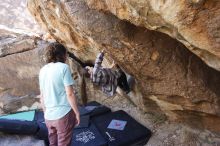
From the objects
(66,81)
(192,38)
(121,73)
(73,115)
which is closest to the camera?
(192,38)

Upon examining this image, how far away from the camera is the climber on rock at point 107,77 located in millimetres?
4328

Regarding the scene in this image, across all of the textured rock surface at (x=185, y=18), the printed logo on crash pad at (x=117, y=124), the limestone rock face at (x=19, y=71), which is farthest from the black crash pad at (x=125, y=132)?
the textured rock surface at (x=185, y=18)

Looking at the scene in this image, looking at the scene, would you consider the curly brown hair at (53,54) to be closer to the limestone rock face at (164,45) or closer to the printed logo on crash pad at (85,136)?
the limestone rock face at (164,45)

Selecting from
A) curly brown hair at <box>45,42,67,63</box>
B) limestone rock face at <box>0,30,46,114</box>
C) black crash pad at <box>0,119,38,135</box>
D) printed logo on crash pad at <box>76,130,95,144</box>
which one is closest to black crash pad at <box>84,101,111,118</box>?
printed logo on crash pad at <box>76,130,95,144</box>

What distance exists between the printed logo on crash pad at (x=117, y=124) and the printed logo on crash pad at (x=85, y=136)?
295mm

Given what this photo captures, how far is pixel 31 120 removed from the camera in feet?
17.1

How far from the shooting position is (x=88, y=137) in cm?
464

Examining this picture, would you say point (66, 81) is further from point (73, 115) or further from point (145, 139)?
point (145, 139)

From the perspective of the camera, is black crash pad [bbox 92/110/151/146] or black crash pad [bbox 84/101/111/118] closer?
black crash pad [bbox 92/110/151/146]

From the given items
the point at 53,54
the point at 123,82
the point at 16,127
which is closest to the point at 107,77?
the point at 123,82

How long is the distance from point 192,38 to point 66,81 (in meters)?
1.25

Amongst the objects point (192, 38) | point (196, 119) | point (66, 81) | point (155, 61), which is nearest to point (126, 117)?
point (196, 119)

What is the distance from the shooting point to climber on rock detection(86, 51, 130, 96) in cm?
433

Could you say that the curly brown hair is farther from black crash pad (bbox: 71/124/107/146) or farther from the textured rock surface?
black crash pad (bbox: 71/124/107/146)
